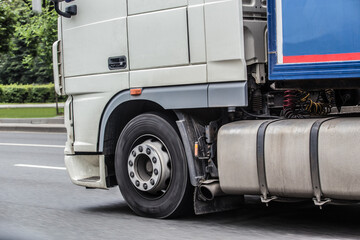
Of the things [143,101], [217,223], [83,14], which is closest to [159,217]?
[217,223]

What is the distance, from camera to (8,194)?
31.7 ft

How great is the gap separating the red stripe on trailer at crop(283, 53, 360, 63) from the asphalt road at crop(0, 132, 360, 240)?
1.43m

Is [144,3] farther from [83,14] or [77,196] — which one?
[77,196]

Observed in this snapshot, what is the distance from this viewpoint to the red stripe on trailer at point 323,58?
18.2 ft

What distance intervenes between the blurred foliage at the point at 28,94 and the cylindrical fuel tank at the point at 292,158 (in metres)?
44.4

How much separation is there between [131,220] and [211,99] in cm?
155

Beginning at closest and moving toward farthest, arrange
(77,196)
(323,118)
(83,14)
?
(323,118) → (83,14) → (77,196)

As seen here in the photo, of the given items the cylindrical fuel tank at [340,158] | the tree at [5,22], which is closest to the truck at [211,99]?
the cylindrical fuel tank at [340,158]

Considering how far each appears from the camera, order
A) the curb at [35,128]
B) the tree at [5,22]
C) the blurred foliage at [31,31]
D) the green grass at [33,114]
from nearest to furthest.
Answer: the curb at [35,128], the blurred foliage at [31,31], the tree at [5,22], the green grass at [33,114]

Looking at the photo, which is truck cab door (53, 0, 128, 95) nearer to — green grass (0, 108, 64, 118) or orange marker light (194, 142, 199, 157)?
orange marker light (194, 142, 199, 157)

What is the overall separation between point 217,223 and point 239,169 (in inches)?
33.7

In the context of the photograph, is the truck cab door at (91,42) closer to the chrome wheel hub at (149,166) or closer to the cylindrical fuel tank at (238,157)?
A: the chrome wheel hub at (149,166)

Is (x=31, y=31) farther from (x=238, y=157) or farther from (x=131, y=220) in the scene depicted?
(x=238, y=157)

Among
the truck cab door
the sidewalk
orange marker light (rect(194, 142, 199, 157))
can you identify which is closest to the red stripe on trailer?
orange marker light (rect(194, 142, 199, 157))
